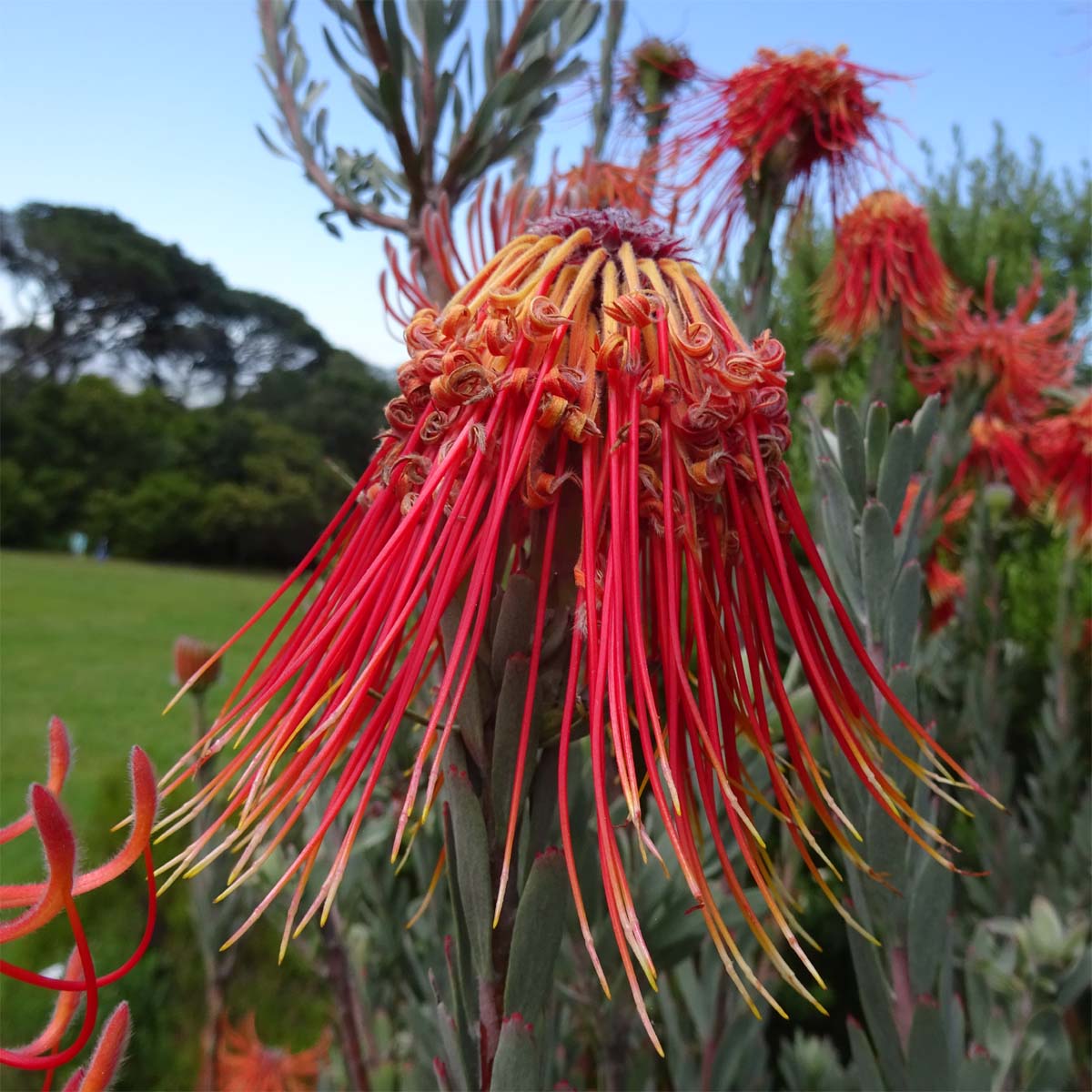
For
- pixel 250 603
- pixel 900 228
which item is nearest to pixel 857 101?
pixel 900 228

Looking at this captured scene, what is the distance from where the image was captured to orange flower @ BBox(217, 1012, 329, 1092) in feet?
3.53

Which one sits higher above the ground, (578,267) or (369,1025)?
(578,267)

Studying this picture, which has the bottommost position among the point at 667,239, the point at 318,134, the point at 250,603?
the point at 250,603

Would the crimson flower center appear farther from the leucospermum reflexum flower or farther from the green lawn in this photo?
the green lawn

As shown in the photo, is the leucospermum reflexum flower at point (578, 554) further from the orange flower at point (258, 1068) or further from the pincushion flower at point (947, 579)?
the pincushion flower at point (947, 579)

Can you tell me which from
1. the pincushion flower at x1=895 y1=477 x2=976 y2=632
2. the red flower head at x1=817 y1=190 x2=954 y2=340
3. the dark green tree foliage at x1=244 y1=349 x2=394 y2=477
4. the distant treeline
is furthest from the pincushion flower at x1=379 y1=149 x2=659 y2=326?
the dark green tree foliage at x1=244 y1=349 x2=394 y2=477

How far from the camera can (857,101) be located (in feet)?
3.22

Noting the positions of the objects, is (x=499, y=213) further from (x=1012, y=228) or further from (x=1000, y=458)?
(x=1012, y=228)

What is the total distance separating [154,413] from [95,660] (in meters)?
8.42

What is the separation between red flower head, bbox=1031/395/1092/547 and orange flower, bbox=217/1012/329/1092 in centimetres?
160

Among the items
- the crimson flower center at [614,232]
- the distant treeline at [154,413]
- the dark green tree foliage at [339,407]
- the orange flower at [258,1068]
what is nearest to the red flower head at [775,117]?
the crimson flower center at [614,232]

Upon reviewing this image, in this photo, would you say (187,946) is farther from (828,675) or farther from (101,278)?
(101,278)

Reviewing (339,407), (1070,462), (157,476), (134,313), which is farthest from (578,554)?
(134,313)

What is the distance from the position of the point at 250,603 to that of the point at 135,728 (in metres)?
3.74
